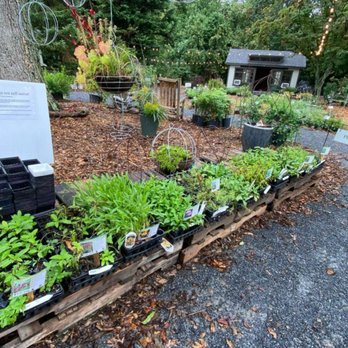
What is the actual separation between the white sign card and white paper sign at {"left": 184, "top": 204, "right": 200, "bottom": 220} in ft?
5.51

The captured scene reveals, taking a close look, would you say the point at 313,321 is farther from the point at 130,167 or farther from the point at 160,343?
the point at 130,167

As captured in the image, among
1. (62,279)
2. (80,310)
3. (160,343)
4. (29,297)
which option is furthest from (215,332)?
(29,297)

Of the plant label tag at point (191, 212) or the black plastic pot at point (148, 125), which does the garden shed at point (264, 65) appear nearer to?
the black plastic pot at point (148, 125)

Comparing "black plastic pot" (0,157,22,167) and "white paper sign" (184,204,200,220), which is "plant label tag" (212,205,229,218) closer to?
"white paper sign" (184,204,200,220)

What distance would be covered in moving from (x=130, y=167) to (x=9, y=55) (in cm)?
217

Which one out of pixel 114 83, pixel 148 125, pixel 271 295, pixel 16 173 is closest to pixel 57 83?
pixel 148 125

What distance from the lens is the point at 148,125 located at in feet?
14.1

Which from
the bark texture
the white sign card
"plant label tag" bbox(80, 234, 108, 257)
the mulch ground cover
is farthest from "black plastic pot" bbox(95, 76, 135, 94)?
"plant label tag" bbox(80, 234, 108, 257)

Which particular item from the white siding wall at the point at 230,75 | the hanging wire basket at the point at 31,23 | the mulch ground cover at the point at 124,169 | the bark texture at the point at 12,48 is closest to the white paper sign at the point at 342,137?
the mulch ground cover at the point at 124,169

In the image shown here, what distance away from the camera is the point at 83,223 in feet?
5.20

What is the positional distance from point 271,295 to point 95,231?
1368 mm

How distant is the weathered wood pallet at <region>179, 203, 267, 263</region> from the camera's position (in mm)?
1918

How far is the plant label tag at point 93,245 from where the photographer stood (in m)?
1.25

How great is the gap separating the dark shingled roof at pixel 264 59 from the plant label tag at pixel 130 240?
2006cm
